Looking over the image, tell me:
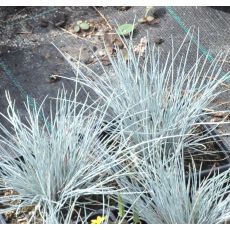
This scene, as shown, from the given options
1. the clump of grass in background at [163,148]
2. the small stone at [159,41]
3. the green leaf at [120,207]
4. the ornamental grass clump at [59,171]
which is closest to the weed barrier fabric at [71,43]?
the small stone at [159,41]

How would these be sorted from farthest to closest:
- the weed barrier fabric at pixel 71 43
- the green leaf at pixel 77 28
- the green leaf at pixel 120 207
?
the green leaf at pixel 77 28 → the weed barrier fabric at pixel 71 43 → the green leaf at pixel 120 207

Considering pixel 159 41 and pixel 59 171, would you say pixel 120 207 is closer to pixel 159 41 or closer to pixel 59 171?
pixel 59 171

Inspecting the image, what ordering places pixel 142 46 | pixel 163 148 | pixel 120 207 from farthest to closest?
pixel 142 46 → pixel 163 148 → pixel 120 207

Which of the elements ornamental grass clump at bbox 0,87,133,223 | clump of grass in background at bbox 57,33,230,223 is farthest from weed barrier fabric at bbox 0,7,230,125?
ornamental grass clump at bbox 0,87,133,223

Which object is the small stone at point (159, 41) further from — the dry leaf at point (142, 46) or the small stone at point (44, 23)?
the small stone at point (44, 23)

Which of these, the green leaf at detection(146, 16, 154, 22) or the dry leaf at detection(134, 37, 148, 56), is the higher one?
the green leaf at detection(146, 16, 154, 22)

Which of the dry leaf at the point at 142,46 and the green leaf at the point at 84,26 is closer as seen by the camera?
the dry leaf at the point at 142,46

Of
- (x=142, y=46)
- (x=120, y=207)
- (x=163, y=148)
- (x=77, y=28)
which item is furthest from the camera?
(x=77, y=28)

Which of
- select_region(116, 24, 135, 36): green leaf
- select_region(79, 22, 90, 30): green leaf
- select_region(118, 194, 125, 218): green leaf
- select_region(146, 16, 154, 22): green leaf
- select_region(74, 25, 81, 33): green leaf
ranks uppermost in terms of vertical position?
select_region(146, 16, 154, 22): green leaf

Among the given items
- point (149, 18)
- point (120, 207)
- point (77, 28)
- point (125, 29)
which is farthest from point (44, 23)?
point (120, 207)

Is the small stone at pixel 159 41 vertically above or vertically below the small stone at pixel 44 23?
below

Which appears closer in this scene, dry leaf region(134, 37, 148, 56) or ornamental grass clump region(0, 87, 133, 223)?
ornamental grass clump region(0, 87, 133, 223)

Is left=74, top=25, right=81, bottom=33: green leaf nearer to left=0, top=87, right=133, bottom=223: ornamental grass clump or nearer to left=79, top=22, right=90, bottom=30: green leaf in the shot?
left=79, top=22, right=90, bottom=30: green leaf

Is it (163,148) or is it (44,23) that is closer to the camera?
(163,148)
